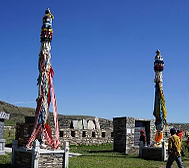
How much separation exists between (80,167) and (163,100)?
595 centimetres

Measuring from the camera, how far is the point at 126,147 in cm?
1741

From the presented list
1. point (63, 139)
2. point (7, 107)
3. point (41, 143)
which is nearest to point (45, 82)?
point (41, 143)

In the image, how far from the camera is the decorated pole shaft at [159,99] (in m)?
13.6

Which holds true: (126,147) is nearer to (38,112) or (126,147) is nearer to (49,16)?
(38,112)

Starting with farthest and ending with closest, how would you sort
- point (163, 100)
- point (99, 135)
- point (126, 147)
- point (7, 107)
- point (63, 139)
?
1. point (7, 107)
2. point (99, 135)
3. point (63, 139)
4. point (126, 147)
5. point (163, 100)

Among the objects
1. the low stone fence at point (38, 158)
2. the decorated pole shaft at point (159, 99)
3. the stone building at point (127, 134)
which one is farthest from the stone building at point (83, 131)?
the low stone fence at point (38, 158)

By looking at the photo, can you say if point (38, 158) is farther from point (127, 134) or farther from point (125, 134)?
point (127, 134)

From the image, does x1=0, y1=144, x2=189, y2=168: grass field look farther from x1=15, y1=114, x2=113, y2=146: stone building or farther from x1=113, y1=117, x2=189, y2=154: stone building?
x1=15, y1=114, x2=113, y2=146: stone building

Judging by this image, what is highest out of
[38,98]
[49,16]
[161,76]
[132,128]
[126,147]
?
[49,16]

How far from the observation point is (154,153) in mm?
13383

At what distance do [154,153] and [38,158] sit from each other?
6.72 meters

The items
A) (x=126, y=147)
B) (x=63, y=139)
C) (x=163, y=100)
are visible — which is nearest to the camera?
(x=163, y=100)

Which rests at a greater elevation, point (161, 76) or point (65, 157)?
point (161, 76)

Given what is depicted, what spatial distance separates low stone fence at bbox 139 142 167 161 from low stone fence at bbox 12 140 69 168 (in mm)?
5497
